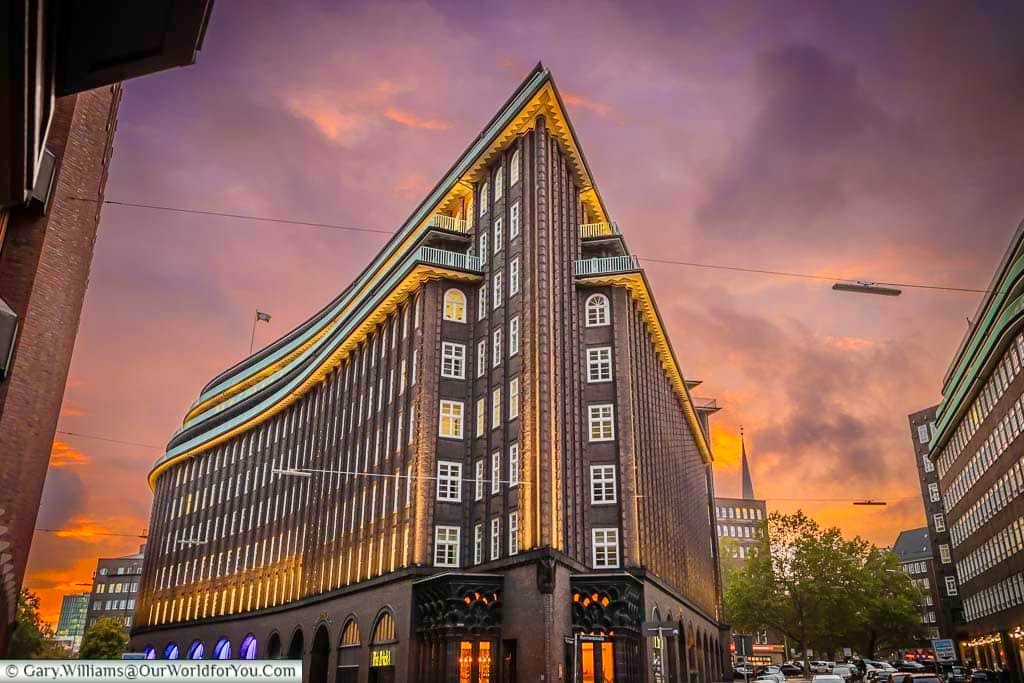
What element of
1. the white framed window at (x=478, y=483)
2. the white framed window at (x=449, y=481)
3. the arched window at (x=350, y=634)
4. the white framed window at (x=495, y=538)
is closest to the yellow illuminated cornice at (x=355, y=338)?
the white framed window at (x=449, y=481)

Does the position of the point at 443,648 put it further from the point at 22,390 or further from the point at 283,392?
the point at 283,392

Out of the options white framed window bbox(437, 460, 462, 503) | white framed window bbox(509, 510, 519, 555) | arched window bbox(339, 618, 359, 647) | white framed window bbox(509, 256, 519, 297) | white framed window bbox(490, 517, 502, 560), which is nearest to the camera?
white framed window bbox(509, 510, 519, 555)

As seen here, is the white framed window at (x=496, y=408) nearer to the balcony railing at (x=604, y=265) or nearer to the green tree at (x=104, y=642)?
the balcony railing at (x=604, y=265)

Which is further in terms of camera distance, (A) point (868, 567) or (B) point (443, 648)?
(A) point (868, 567)

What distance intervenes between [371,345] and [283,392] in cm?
1792

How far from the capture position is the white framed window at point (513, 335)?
48.9 metres

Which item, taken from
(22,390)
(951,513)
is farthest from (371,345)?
(951,513)

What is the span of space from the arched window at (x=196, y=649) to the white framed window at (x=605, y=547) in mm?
49130

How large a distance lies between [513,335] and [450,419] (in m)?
6.48

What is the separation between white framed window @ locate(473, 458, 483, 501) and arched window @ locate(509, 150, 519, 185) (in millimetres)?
19066

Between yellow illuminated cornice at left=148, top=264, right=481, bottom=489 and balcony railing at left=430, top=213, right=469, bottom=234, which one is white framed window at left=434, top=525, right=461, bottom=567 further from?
balcony railing at left=430, top=213, right=469, bottom=234

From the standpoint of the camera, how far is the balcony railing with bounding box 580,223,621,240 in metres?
58.5

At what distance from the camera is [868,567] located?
315ft

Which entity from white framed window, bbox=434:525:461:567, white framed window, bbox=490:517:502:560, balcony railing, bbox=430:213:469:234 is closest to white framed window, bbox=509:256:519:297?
balcony railing, bbox=430:213:469:234
